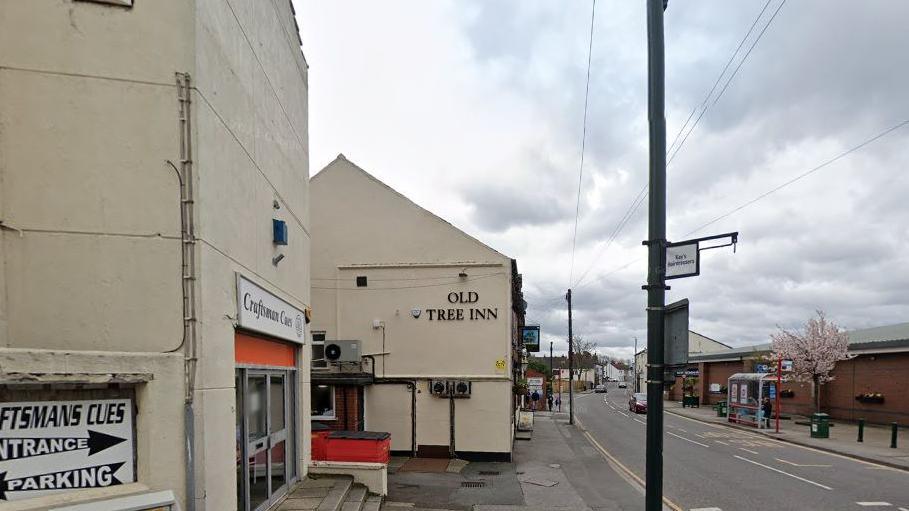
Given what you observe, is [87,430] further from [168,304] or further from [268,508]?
[268,508]

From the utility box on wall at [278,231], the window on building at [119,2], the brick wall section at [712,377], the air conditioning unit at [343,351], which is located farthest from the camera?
the brick wall section at [712,377]

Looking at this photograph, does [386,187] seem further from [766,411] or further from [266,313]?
[766,411]

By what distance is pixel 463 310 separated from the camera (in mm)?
16797

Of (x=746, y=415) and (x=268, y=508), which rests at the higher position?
(x=268, y=508)

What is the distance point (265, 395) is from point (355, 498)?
289 centimetres

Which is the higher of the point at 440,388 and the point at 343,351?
the point at 343,351

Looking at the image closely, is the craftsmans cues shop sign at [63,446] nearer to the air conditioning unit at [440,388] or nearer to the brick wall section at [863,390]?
the air conditioning unit at [440,388]

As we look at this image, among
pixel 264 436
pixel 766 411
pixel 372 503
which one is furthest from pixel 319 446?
pixel 766 411

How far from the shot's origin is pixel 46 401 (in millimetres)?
4203

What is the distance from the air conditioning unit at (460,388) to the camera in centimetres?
1625

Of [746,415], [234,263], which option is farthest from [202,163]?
[746,415]

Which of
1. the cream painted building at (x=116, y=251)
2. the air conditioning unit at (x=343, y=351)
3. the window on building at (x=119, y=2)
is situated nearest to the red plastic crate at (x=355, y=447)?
the cream painted building at (x=116, y=251)

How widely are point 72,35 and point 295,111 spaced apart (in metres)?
5.01

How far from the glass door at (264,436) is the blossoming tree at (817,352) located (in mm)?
32661
